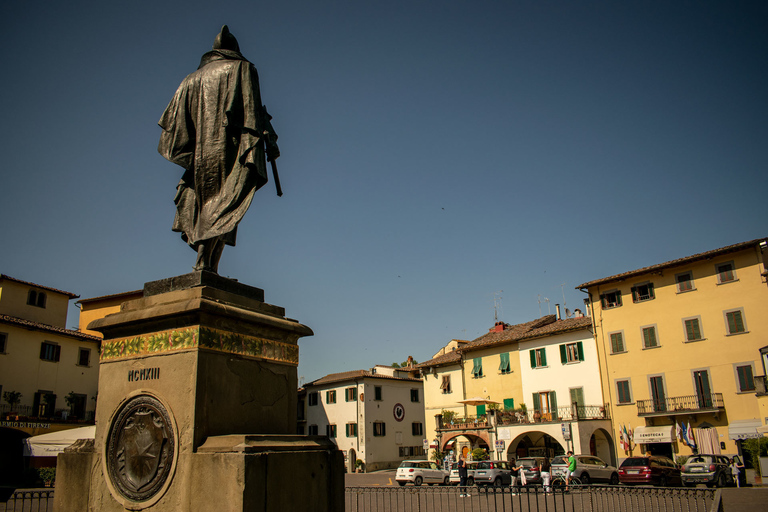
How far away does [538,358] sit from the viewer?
129 feet

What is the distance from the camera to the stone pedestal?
4035 mm

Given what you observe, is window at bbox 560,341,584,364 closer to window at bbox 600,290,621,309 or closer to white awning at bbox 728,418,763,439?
window at bbox 600,290,621,309

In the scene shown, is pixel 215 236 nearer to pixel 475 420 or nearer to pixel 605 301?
pixel 605 301

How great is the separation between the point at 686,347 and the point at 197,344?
3421 cm

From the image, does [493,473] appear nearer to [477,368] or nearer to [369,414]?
[477,368]

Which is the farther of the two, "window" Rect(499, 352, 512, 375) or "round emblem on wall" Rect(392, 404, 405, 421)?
"round emblem on wall" Rect(392, 404, 405, 421)

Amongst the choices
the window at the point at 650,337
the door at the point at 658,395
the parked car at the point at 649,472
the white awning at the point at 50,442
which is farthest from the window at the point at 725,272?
the white awning at the point at 50,442

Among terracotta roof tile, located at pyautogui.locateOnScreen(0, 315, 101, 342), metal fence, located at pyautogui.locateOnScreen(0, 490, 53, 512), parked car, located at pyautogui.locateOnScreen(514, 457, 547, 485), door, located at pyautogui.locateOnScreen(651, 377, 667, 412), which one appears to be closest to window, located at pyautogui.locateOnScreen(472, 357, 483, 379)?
door, located at pyautogui.locateOnScreen(651, 377, 667, 412)

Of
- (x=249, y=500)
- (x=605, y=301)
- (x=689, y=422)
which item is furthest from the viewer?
(x=605, y=301)

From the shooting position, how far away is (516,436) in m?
37.5

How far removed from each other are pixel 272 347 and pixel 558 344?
3634 cm

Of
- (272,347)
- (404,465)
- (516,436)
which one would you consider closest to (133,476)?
(272,347)

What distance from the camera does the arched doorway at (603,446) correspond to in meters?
34.9

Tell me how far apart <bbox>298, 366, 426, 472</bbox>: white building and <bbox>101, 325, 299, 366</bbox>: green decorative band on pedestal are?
46888 millimetres
